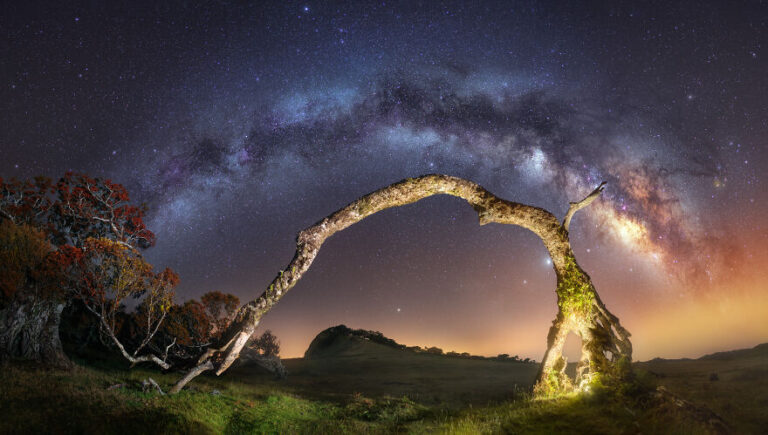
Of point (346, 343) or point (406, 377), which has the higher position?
point (346, 343)

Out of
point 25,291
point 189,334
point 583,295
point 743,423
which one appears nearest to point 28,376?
point 25,291

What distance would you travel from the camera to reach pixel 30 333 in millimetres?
14727

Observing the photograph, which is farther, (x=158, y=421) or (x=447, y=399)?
(x=447, y=399)

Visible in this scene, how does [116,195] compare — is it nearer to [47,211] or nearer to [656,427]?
[47,211]

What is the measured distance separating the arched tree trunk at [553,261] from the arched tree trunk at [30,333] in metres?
10.3

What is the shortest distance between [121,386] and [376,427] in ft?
27.7

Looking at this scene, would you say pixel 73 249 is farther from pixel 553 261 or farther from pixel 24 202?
pixel 553 261

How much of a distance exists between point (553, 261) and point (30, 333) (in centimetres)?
2159

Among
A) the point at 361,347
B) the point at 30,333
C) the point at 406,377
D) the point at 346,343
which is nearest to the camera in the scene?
the point at 30,333

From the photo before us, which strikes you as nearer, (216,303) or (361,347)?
(216,303)

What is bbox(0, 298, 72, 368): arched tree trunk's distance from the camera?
46.7ft

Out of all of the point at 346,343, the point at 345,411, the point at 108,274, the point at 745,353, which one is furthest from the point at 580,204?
the point at 346,343

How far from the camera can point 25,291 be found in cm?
1520

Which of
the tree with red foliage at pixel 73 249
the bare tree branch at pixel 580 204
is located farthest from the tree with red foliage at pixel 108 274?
the bare tree branch at pixel 580 204
